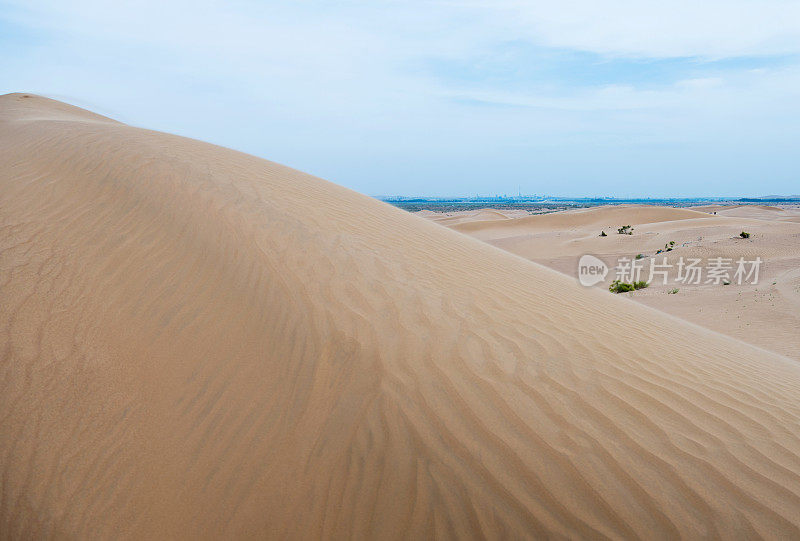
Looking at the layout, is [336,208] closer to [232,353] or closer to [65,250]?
[65,250]

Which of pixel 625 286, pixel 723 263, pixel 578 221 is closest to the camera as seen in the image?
pixel 625 286

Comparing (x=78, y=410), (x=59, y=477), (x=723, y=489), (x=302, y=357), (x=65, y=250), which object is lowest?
(x=59, y=477)

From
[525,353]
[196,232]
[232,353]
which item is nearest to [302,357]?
[232,353]

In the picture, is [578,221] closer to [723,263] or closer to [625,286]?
[723,263]

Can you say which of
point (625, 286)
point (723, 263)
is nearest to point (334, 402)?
point (625, 286)

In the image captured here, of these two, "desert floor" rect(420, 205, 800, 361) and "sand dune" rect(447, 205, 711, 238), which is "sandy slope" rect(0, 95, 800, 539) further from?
"sand dune" rect(447, 205, 711, 238)

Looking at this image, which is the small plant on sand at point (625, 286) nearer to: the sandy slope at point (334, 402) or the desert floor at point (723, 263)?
the desert floor at point (723, 263)

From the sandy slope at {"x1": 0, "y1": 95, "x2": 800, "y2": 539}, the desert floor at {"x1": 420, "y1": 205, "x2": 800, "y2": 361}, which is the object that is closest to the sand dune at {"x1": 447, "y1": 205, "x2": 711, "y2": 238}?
the desert floor at {"x1": 420, "y1": 205, "x2": 800, "y2": 361}

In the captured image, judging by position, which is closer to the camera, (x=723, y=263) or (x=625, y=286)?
(x=625, y=286)
